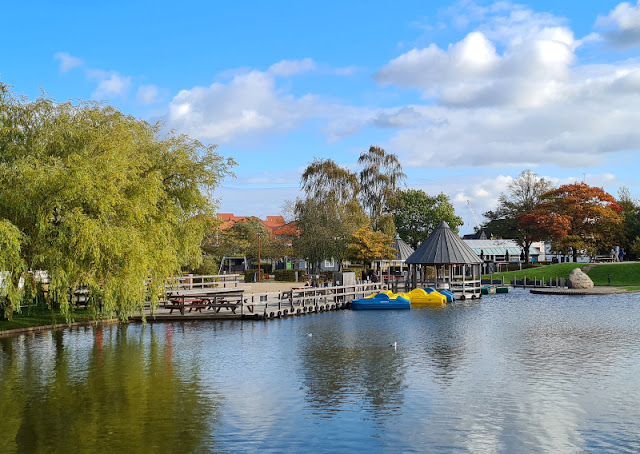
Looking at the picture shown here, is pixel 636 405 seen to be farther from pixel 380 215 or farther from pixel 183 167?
pixel 380 215

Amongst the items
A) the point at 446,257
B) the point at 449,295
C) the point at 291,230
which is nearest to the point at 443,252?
the point at 446,257

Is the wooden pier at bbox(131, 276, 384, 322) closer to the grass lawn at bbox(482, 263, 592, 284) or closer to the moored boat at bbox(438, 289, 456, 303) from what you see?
the moored boat at bbox(438, 289, 456, 303)

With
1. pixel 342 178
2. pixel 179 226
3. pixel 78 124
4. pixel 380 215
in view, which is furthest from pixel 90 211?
pixel 380 215

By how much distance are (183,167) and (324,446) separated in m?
23.8

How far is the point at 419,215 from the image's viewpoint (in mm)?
96750

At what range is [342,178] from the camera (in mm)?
76938

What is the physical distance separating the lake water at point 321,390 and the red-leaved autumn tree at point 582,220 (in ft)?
177

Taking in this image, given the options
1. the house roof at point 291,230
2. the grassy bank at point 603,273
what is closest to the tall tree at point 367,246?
the house roof at point 291,230

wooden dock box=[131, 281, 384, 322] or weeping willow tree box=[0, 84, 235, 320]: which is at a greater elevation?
weeping willow tree box=[0, 84, 235, 320]

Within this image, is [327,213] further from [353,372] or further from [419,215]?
[353,372]

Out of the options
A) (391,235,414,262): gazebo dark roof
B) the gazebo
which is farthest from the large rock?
(391,235,414,262): gazebo dark roof

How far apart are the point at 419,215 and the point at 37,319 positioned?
69881 millimetres

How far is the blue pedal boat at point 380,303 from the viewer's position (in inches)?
1825

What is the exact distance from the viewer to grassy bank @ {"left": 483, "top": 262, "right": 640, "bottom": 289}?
234 ft
